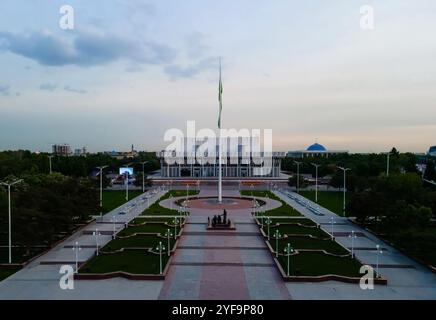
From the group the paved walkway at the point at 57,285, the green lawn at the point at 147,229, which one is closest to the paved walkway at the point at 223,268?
the paved walkway at the point at 57,285

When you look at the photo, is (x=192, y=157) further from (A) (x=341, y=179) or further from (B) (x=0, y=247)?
(B) (x=0, y=247)

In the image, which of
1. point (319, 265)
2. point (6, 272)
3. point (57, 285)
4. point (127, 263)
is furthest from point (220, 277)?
point (6, 272)

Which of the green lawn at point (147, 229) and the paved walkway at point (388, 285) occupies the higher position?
the green lawn at point (147, 229)

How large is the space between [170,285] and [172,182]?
61552mm

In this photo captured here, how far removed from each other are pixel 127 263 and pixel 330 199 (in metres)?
41.0

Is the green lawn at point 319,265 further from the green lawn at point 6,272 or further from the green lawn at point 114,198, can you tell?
the green lawn at point 114,198

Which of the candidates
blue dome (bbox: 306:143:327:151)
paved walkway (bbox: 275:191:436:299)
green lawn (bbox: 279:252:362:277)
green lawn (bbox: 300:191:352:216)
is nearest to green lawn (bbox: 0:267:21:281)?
paved walkway (bbox: 275:191:436:299)

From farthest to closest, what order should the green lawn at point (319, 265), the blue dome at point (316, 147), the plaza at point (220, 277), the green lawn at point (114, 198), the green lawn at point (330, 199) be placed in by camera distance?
the blue dome at point (316, 147)
the green lawn at point (114, 198)
the green lawn at point (330, 199)
the green lawn at point (319, 265)
the plaza at point (220, 277)

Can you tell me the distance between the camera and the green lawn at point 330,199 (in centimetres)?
5125

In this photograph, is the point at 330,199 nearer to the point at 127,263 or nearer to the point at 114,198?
the point at 114,198

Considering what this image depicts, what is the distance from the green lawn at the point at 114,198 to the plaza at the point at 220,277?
14800mm

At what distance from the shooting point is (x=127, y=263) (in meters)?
25.5

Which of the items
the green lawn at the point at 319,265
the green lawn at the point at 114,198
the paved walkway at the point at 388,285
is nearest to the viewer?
the paved walkway at the point at 388,285
